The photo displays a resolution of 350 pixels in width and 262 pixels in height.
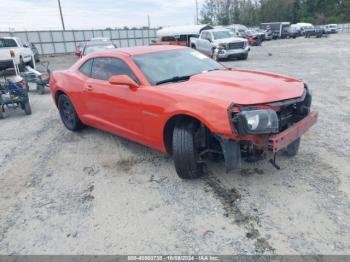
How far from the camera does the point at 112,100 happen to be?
15.2ft

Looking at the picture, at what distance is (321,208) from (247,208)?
0.72 meters

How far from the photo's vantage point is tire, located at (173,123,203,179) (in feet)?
11.9

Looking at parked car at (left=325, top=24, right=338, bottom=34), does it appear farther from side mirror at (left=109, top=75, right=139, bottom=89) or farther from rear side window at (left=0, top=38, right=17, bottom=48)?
side mirror at (left=109, top=75, right=139, bottom=89)

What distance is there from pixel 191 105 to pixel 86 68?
2684 millimetres

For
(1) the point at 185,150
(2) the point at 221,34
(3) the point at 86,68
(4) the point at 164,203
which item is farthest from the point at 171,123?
(2) the point at 221,34

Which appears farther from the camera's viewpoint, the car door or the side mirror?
the car door

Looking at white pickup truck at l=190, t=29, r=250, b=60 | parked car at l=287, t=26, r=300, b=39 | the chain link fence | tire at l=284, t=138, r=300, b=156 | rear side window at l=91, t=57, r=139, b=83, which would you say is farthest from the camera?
parked car at l=287, t=26, r=300, b=39

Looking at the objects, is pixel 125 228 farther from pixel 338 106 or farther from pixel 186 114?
pixel 338 106

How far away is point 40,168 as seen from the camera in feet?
15.2

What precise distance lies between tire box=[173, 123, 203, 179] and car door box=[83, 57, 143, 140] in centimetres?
77

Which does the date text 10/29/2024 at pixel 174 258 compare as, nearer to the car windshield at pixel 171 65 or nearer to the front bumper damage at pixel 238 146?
the front bumper damage at pixel 238 146

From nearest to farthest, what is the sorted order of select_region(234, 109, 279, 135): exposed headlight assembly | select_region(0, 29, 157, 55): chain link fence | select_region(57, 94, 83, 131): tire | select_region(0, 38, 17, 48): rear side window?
select_region(234, 109, 279, 135): exposed headlight assembly → select_region(57, 94, 83, 131): tire → select_region(0, 38, 17, 48): rear side window → select_region(0, 29, 157, 55): chain link fence

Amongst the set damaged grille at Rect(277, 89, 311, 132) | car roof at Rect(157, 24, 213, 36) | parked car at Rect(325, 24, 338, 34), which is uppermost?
damaged grille at Rect(277, 89, 311, 132)

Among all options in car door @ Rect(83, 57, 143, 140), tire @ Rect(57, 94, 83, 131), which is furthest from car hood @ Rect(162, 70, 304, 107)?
tire @ Rect(57, 94, 83, 131)
